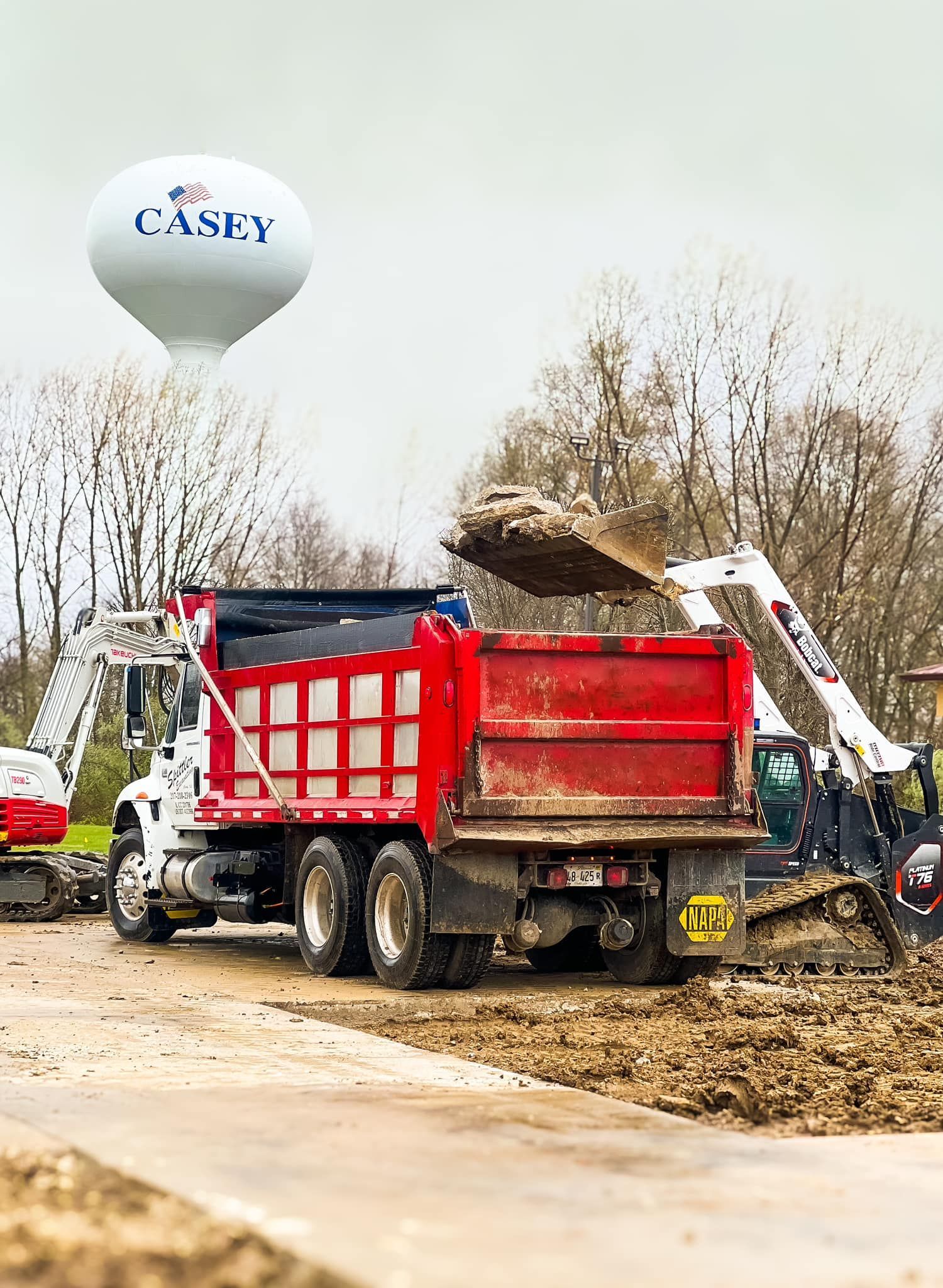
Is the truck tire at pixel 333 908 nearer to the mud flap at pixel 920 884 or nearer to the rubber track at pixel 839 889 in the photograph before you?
the rubber track at pixel 839 889

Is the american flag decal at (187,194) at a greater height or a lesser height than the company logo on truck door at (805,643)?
greater

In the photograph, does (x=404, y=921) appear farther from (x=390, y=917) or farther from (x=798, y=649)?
(x=798, y=649)

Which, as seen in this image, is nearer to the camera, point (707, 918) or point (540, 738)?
point (540, 738)

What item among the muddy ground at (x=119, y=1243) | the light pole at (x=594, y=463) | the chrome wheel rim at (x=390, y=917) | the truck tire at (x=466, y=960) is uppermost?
the light pole at (x=594, y=463)

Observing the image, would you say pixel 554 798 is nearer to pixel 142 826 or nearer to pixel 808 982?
pixel 808 982

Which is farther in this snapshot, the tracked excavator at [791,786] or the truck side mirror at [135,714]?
the truck side mirror at [135,714]

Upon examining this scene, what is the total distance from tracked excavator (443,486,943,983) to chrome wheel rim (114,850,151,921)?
4548 millimetres

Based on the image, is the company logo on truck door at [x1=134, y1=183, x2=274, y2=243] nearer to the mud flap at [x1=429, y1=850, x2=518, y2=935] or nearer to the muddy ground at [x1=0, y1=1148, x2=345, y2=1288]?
the mud flap at [x1=429, y1=850, x2=518, y2=935]

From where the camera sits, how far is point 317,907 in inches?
585

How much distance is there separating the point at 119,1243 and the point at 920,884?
11342mm

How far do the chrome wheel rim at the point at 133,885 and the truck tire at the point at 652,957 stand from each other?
18.6ft

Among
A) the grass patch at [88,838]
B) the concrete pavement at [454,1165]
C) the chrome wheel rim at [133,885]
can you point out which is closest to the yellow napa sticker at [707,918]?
the concrete pavement at [454,1165]

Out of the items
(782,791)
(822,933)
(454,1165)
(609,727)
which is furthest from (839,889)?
(454,1165)

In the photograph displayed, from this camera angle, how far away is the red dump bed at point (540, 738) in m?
12.8
